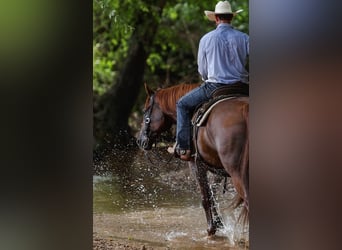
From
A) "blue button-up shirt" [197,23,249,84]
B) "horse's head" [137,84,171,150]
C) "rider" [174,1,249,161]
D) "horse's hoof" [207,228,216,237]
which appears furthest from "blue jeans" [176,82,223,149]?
"horse's hoof" [207,228,216,237]

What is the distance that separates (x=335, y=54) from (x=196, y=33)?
4.08 m

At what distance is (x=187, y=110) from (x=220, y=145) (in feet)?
1.25

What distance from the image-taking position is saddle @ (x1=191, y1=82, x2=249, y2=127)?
4820 mm

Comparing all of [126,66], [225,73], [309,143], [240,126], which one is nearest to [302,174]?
[309,143]

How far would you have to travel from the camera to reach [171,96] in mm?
5223

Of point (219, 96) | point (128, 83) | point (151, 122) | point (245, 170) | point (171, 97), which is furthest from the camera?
point (128, 83)

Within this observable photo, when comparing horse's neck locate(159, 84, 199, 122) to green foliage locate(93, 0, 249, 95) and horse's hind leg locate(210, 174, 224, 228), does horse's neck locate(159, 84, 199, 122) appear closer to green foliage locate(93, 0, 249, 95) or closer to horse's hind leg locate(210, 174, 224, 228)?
horse's hind leg locate(210, 174, 224, 228)

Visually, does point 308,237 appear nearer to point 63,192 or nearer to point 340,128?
point 340,128

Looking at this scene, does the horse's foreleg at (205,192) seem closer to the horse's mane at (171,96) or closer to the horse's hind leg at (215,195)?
the horse's hind leg at (215,195)

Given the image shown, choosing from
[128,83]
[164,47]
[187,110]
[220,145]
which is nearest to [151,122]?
[187,110]

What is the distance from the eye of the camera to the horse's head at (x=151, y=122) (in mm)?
5316

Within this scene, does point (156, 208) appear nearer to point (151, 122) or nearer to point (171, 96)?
point (151, 122)

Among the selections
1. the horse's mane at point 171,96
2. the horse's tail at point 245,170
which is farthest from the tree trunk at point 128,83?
the horse's tail at point 245,170

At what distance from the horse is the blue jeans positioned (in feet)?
0.24
